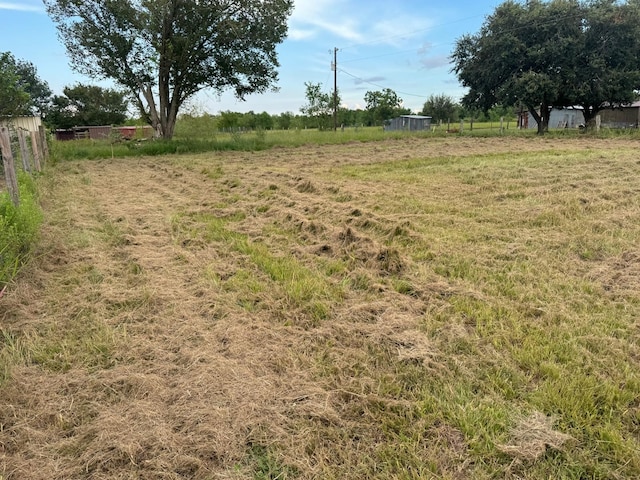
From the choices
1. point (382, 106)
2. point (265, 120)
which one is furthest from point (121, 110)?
point (382, 106)

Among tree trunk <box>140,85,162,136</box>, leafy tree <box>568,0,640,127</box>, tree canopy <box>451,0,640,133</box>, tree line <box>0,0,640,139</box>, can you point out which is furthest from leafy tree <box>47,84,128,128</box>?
leafy tree <box>568,0,640,127</box>

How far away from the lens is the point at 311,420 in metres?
1.88

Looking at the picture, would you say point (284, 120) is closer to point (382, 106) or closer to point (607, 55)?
point (382, 106)

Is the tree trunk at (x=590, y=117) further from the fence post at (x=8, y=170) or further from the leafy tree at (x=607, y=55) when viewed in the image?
the fence post at (x=8, y=170)

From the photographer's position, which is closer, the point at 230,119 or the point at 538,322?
the point at 538,322

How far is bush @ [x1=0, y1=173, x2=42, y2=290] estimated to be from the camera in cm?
352

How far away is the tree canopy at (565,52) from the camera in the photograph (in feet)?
70.9

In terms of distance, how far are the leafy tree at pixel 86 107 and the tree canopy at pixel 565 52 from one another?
37.9 m

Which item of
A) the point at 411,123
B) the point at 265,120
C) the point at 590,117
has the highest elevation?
the point at 265,120

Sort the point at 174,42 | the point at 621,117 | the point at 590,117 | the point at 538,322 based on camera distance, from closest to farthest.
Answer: the point at 538,322
the point at 174,42
the point at 590,117
the point at 621,117

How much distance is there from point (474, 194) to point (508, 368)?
204 inches

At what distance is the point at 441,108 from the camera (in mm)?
47719

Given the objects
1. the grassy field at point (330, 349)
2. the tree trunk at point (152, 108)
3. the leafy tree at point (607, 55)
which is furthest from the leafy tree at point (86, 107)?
the grassy field at point (330, 349)

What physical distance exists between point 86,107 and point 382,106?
1414 inches
